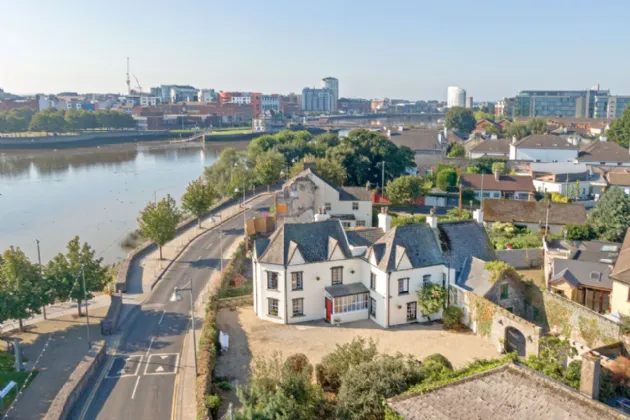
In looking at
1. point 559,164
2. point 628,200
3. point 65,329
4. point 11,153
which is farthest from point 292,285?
point 11,153

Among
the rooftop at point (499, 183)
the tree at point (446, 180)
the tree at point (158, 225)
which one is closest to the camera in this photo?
the tree at point (158, 225)

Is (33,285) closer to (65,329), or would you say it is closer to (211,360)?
(65,329)

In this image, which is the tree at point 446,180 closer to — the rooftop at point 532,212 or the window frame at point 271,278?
the rooftop at point 532,212

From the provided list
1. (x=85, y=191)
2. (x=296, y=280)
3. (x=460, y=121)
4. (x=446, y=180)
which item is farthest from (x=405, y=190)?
(x=460, y=121)

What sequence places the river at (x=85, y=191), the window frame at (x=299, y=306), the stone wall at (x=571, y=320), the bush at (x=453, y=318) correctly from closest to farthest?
the stone wall at (x=571, y=320)
the bush at (x=453, y=318)
the window frame at (x=299, y=306)
the river at (x=85, y=191)

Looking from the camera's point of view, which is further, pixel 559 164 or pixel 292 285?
pixel 559 164

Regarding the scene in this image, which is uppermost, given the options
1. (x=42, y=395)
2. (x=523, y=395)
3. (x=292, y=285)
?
(x=523, y=395)

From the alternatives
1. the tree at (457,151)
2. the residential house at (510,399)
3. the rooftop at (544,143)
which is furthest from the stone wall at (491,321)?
the tree at (457,151)

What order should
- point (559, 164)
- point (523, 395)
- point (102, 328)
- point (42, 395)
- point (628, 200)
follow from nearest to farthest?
point (523, 395) → point (42, 395) → point (102, 328) → point (628, 200) → point (559, 164)
